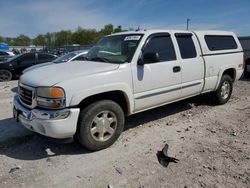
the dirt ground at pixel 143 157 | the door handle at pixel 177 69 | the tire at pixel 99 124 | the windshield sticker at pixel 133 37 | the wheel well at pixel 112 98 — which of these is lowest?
the dirt ground at pixel 143 157

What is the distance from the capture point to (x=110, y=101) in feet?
13.1

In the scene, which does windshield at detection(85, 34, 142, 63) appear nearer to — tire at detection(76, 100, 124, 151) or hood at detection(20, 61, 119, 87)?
hood at detection(20, 61, 119, 87)

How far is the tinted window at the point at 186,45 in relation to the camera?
5.09m

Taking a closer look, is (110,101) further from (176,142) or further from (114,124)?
(176,142)

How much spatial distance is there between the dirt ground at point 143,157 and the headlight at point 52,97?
867 mm

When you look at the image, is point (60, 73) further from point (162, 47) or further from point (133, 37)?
point (162, 47)

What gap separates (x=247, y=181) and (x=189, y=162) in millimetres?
770

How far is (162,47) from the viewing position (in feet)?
15.6

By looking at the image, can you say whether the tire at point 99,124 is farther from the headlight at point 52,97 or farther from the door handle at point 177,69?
the door handle at point 177,69

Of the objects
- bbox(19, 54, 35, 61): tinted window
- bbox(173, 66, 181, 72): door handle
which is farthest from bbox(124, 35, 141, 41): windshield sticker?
bbox(19, 54, 35, 61): tinted window

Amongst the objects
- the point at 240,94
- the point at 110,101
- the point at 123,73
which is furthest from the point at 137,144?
the point at 240,94

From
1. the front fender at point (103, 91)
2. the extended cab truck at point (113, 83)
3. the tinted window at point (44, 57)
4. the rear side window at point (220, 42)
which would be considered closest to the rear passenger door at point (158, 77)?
the extended cab truck at point (113, 83)

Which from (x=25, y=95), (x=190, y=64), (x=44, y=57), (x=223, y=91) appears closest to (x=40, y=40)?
(x=44, y=57)

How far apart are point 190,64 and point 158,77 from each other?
3.31 ft
